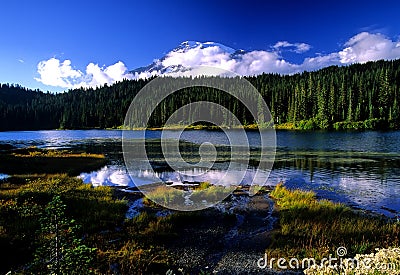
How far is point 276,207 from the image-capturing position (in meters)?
21.1

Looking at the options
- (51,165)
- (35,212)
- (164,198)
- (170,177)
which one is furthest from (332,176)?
(51,165)

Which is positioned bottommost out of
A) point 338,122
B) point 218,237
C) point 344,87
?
point 218,237

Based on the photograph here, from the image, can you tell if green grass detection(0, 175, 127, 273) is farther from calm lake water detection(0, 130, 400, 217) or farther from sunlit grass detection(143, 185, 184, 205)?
calm lake water detection(0, 130, 400, 217)

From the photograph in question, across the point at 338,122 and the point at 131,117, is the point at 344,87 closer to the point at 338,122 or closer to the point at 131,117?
the point at 338,122

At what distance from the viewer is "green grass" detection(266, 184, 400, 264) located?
41.7ft

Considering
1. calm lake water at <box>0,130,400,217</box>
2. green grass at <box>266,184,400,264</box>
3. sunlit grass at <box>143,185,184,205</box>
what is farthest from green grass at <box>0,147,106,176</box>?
green grass at <box>266,184,400,264</box>

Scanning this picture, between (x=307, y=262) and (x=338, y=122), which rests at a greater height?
(x=338, y=122)

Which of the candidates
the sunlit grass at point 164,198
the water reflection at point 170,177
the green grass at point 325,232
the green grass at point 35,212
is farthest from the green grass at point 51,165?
the green grass at point 325,232

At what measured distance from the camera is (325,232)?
580 inches

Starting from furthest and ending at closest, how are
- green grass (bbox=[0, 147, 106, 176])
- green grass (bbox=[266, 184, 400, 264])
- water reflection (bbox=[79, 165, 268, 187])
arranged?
green grass (bbox=[0, 147, 106, 176]) < water reflection (bbox=[79, 165, 268, 187]) < green grass (bbox=[266, 184, 400, 264])

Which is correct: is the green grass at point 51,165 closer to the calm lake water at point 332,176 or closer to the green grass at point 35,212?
the calm lake water at point 332,176

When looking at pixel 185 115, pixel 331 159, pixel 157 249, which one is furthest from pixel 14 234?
pixel 185 115

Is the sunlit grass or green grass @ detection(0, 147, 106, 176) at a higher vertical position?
green grass @ detection(0, 147, 106, 176)

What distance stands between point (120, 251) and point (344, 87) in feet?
459
